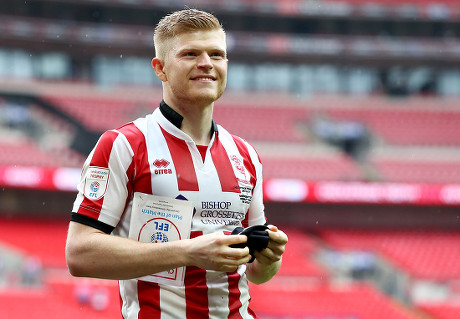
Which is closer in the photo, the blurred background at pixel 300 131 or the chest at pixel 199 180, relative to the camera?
the chest at pixel 199 180

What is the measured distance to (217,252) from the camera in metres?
1.18

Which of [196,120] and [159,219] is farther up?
[196,120]

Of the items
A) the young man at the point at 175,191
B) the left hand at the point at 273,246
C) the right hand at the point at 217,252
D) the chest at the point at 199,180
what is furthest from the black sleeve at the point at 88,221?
the left hand at the point at 273,246

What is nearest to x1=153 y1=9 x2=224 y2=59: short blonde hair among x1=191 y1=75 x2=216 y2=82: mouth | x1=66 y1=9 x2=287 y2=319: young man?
x1=66 y1=9 x2=287 y2=319: young man

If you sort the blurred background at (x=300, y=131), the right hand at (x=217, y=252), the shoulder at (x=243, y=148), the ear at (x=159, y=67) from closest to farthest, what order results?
the right hand at (x=217, y=252), the ear at (x=159, y=67), the shoulder at (x=243, y=148), the blurred background at (x=300, y=131)

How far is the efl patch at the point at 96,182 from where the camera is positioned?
132 cm

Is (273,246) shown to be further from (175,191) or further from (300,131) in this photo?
(300,131)

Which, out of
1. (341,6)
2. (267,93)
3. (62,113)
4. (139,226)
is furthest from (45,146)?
(139,226)

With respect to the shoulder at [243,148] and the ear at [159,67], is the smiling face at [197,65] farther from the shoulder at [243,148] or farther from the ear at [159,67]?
the shoulder at [243,148]

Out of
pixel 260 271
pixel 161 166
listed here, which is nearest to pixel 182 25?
pixel 161 166

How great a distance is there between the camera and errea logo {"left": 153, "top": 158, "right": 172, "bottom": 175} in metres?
1.37

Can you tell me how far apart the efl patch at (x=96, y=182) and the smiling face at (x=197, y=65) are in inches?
10.1

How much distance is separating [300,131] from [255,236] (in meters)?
14.4

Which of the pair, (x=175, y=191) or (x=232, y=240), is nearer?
(x=232, y=240)
